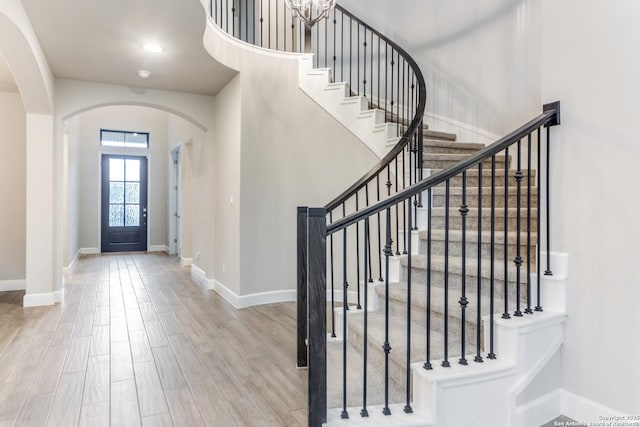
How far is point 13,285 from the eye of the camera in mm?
5305

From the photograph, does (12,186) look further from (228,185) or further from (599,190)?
(599,190)

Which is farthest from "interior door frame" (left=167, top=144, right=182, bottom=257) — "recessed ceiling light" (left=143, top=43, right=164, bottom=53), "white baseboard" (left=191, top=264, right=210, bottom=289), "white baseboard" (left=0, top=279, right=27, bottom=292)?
"recessed ceiling light" (left=143, top=43, right=164, bottom=53)

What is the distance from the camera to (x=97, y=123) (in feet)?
29.2

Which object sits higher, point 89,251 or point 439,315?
point 439,315

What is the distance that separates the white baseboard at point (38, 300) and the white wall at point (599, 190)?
5116 mm

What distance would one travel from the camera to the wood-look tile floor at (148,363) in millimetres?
2189

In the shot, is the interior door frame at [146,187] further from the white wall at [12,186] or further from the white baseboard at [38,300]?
the white baseboard at [38,300]

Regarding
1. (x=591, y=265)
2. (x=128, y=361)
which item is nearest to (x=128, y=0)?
(x=128, y=361)

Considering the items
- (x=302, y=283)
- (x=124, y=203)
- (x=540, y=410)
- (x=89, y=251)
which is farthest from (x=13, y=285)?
(x=540, y=410)

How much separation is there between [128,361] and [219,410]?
3.68 ft

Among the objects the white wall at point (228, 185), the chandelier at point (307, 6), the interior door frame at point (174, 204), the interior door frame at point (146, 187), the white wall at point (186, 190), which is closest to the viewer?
the chandelier at point (307, 6)

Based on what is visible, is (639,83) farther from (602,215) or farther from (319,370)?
(319,370)

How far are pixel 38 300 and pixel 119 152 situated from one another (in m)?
5.56

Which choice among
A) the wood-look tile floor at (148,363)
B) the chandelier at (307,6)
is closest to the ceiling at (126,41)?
the chandelier at (307,6)
